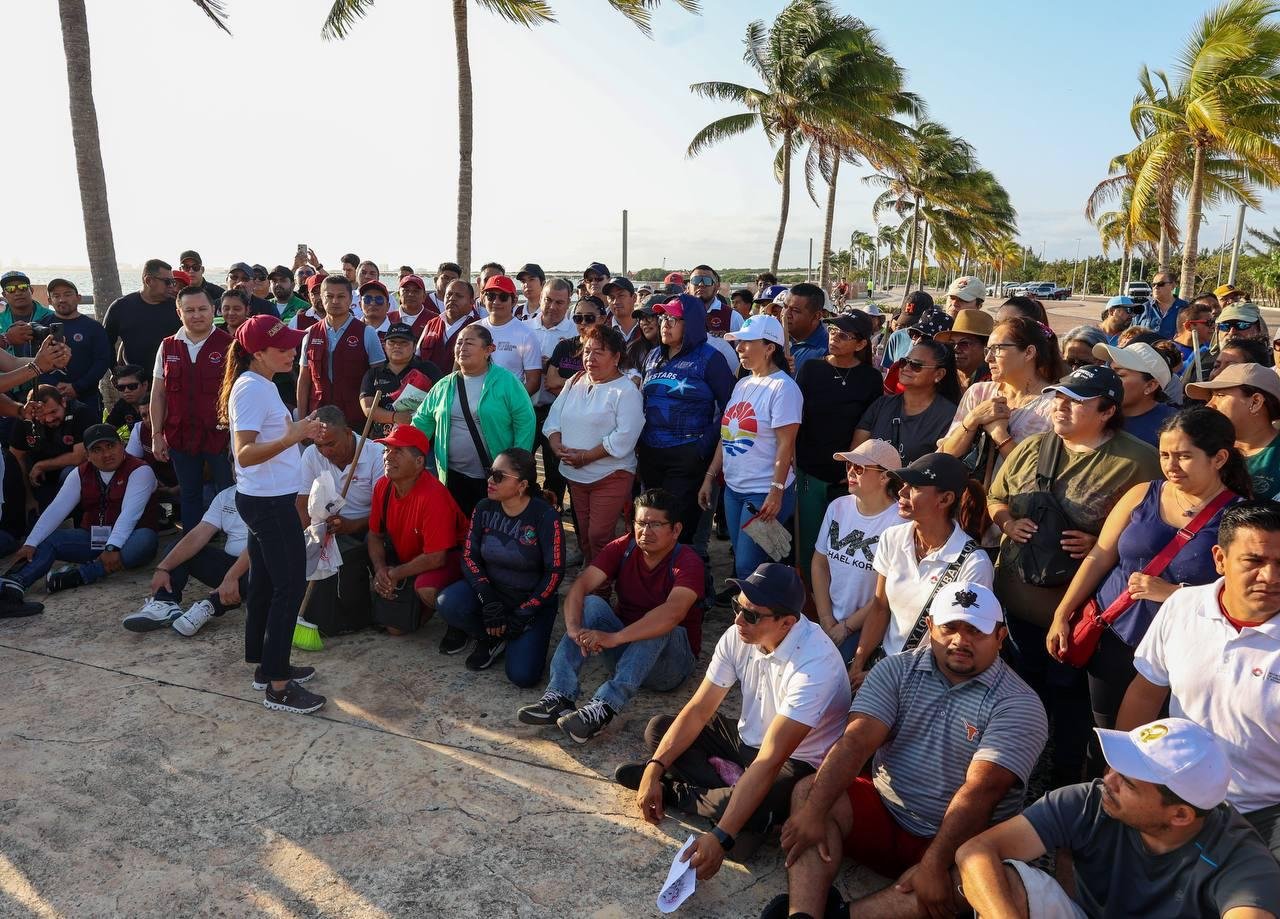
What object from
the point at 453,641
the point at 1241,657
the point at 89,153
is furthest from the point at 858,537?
the point at 89,153

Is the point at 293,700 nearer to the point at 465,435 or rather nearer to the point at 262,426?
the point at 262,426

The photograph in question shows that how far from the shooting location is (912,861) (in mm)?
3051

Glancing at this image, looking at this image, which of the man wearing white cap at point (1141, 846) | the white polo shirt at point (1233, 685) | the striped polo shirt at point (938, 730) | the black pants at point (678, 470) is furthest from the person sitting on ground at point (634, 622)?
the white polo shirt at point (1233, 685)

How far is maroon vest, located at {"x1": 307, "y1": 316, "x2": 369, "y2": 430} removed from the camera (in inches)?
263

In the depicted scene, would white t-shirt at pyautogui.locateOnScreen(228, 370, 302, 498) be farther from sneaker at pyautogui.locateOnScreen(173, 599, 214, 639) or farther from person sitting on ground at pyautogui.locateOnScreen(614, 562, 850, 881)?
person sitting on ground at pyautogui.locateOnScreen(614, 562, 850, 881)

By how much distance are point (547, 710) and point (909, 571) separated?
1.87 meters

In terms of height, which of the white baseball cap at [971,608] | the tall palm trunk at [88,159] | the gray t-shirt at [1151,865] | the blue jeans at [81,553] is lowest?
the blue jeans at [81,553]

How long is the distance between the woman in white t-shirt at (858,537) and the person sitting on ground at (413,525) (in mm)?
2300

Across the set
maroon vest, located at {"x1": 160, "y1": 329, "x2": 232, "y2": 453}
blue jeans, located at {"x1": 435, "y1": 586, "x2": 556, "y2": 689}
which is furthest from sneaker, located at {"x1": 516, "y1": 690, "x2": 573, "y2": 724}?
maroon vest, located at {"x1": 160, "y1": 329, "x2": 232, "y2": 453}

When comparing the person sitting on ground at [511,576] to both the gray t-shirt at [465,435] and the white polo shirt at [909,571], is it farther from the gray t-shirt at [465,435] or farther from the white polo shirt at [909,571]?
the white polo shirt at [909,571]

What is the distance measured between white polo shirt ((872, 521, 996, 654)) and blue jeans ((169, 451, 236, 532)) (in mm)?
4644

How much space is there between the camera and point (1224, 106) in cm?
1620

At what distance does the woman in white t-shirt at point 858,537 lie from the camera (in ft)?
13.3

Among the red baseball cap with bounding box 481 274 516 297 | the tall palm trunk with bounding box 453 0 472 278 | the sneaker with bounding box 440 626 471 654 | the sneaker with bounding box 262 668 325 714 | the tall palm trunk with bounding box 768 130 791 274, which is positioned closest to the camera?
the sneaker with bounding box 262 668 325 714
